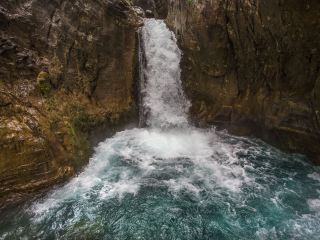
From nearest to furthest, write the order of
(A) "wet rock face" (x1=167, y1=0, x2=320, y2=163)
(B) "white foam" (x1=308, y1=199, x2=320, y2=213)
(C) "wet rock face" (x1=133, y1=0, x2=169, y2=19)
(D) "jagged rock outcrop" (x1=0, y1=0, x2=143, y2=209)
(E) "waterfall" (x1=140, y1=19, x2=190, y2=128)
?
1. (B) "white foam" (x1=308, y1=199, x2=320, y2=213)
2. (D) "jagged rock outcrop" (x1=0, y1=0, x2=143, y2=209)
3. (A) "wet rock face" (x1=167, y1=0, x2=320, y2=163)
4. (E) "waterfall" (x1=140, y1=19, x2=190, y2=128)
5. (C) "wet rock face" (x1=133, y1=0, x2=169, y2=19)

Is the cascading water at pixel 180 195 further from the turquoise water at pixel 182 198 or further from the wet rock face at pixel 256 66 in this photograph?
the wet rock face at pixel 256 66

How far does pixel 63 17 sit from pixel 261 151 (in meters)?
9.00

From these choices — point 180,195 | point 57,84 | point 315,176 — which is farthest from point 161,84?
point 315,176

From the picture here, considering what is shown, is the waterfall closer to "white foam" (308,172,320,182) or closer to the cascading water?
the cascading water

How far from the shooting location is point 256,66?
11891 mm

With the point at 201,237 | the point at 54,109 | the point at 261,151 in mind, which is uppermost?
the point at 54,109

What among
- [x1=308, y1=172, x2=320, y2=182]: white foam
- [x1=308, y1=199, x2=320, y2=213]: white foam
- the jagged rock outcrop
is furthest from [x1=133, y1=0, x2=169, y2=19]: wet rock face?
[x1=308, y1=199, x2=320, y2=213]: white foam

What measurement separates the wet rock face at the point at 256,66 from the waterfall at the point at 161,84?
1.74 feet

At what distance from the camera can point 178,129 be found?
13.8 m

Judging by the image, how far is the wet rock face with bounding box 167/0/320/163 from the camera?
34.3 feet

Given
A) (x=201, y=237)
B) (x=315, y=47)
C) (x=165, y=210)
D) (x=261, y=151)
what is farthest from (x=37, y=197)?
(x=315, y=47)

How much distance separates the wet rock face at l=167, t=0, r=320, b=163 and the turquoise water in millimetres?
1104

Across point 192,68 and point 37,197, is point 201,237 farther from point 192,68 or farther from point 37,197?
point 192,68

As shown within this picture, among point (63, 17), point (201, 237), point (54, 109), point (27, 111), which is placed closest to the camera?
point (201, 237)
